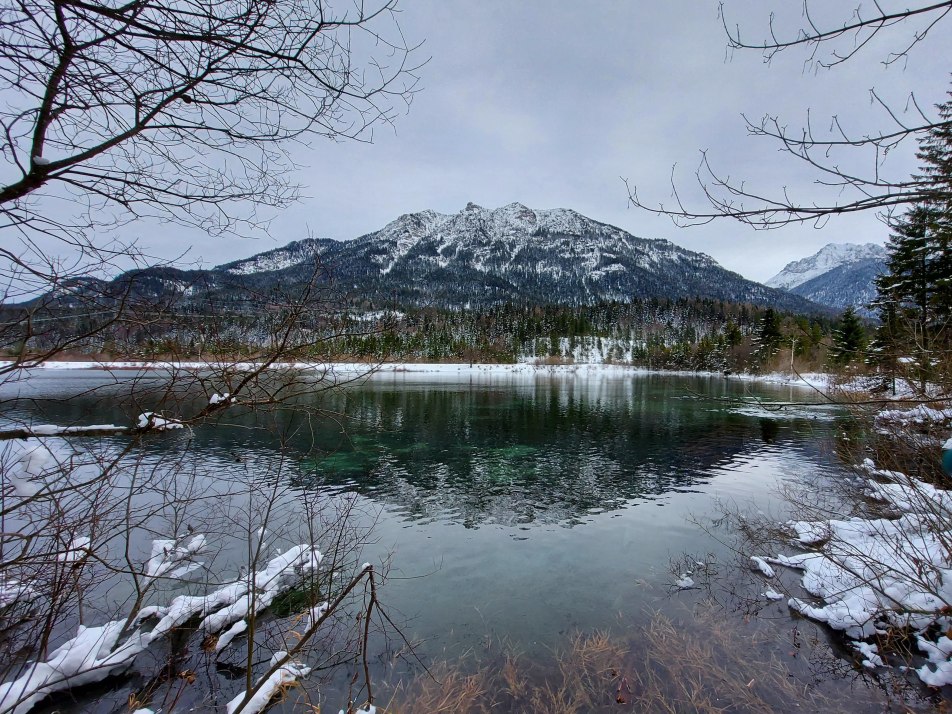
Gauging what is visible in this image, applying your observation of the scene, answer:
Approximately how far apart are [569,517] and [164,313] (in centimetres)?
1189

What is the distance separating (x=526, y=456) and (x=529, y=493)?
5.09 m

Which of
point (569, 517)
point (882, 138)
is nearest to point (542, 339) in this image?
point (569, 517)

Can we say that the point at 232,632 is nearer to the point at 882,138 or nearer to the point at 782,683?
the point at 782,683

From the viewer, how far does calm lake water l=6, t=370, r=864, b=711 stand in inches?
290

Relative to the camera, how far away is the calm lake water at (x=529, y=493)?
7363 millimetres

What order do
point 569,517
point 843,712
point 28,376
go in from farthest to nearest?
point 569,517, point 843,712, point 28,376

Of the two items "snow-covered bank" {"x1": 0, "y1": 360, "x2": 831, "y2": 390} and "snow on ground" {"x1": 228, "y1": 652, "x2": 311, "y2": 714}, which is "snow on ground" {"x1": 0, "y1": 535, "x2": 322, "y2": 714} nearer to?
"snow on ground" {"x1": 228, "y1": 652, "x2": 311, "y2": 714}

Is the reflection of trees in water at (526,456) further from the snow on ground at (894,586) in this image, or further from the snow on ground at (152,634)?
the snow on ground at (894,586)

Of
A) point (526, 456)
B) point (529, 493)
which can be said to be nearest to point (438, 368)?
point (526, 456)

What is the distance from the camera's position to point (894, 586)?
6.77 metres

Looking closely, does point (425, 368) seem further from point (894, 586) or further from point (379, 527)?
point (894, 586)

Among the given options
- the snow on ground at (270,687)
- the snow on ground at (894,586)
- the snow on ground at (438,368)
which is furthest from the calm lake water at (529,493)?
Result: the snow on ground at (894,586)

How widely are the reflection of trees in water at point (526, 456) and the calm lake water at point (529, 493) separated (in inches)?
4.1

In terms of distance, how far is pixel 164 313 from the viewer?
2344 mm
